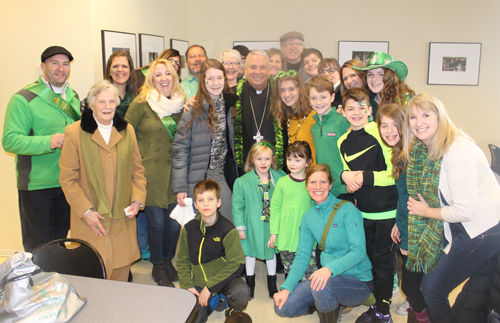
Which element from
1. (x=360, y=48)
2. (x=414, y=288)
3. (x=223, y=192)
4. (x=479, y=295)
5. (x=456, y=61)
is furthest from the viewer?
(x=360, y=48)

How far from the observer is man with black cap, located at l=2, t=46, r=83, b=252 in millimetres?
2643

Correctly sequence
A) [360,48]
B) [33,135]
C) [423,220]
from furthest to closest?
[360,48]
[33,135]
[423,220]

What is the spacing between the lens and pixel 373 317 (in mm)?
2490

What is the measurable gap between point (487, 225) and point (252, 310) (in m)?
1.70

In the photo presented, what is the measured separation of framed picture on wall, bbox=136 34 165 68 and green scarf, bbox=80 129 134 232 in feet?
6.51

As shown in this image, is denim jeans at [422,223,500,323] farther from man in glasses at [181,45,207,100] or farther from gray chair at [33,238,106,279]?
man in glasses at [181,45,207,100]

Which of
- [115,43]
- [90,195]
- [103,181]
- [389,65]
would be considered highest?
[115,43]

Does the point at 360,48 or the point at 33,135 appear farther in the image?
the point at 360,48

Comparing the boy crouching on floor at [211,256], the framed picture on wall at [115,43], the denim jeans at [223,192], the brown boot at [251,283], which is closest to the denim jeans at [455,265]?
the boy crouching on floor at [211,256]

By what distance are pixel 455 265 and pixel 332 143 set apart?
1187mm

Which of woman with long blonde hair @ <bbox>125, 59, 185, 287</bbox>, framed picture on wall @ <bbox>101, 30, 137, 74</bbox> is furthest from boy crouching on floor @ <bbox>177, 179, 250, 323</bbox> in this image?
framed picture on wall @ <bbox>101, 30, 137, 74</bbox>

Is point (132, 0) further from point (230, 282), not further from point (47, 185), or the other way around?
point (230, 282)

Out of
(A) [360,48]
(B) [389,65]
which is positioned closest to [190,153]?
(B) [389,65]

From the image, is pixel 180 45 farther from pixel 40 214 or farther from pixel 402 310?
pixel 402 310
